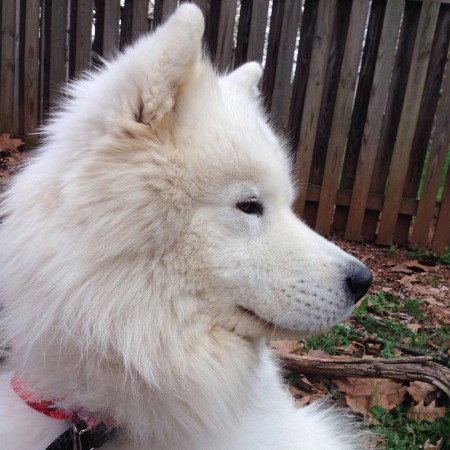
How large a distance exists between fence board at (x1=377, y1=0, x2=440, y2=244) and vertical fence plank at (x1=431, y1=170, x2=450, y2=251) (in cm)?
41

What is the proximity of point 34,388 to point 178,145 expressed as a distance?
3.00 feet

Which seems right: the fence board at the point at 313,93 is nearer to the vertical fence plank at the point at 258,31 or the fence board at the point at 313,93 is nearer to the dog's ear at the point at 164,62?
the vertical fence plank at the point at 258,31

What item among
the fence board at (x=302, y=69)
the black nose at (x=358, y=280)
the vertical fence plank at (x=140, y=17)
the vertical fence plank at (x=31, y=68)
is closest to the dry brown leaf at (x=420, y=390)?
the black nose at (x=358, y=280)

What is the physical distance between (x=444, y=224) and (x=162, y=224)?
4.02m

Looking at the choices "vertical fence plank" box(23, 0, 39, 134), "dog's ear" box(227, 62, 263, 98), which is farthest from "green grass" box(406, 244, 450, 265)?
"vertical fence plank" box(23, 0, 39, 134)

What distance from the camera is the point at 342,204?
496cm

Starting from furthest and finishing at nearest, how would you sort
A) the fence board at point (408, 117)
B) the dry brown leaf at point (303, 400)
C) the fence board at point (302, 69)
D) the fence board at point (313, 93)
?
1. the fence board at point (302, 69)
2. the fence board at point (313, 93)
3. the fence board at point (408, 117)
4. the dry brown leaf at point (303, 400)

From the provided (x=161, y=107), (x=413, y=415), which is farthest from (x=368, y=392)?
(x=161, y=107)

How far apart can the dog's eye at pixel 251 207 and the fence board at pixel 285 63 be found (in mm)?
3354

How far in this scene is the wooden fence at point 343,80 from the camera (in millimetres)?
4559

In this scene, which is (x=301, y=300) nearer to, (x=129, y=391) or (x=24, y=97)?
(x=129, y=391)

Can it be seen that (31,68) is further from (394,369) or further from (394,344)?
(394,369)

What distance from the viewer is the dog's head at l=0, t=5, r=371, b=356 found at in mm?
1467

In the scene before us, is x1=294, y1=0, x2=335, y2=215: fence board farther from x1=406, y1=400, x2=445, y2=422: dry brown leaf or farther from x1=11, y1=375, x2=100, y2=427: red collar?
x1=11, y1=375, x2=100, y2=427: red collar
